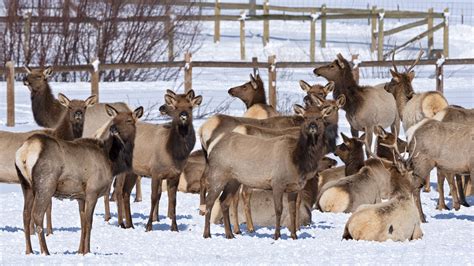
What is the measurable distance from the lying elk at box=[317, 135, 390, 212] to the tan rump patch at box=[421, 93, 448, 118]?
2.79 metres

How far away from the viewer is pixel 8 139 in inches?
565

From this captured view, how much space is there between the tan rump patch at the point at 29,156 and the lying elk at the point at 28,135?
152 cm

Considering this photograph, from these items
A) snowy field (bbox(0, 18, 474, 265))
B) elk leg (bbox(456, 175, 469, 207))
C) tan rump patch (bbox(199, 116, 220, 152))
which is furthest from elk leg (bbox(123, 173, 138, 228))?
elk leg (bbox(456, 175, 469, 207))

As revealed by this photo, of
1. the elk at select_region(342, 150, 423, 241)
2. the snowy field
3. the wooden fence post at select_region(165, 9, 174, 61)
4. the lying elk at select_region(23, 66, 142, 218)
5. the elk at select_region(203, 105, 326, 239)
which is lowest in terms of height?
the snowy field

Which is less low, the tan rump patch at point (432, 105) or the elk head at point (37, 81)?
the elk head at point (37, 81)

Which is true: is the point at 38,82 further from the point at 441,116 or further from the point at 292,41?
the point at 292,41

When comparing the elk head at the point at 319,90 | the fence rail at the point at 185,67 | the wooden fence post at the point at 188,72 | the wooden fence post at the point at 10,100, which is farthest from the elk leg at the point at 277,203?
the wooden fence post at the point at 188,72

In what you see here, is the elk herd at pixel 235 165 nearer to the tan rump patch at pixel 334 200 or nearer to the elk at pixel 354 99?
the tan rump patch at pixel 334 200

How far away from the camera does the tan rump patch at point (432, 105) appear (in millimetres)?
19297

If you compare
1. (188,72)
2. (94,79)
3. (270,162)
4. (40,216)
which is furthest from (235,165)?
(188,72)

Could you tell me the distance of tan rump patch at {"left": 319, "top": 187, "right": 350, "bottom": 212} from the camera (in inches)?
648

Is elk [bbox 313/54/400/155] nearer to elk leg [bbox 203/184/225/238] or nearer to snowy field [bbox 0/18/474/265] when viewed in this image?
→ snowy field [bbox 0/18/474/265]

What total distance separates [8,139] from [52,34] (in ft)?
57.9

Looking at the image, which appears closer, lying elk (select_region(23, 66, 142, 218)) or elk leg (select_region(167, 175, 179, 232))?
elk leg (select_region(167, 175, 179, 232))
